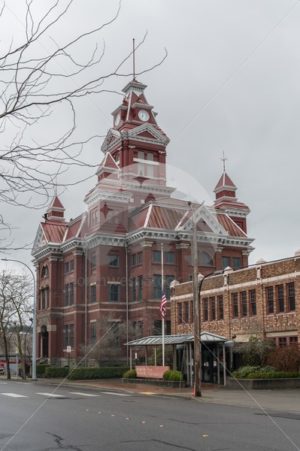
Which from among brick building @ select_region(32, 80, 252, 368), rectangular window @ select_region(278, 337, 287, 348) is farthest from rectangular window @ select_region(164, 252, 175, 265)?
rectangular window @ select_region(278, 337, 287, 348)

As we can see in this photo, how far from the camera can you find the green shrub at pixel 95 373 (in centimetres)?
4888

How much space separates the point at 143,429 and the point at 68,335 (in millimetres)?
53726

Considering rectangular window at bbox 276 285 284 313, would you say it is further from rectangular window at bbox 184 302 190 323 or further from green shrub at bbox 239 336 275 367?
rectangular window at bbox 184 302 190 323

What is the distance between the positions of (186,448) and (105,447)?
1.47 metres

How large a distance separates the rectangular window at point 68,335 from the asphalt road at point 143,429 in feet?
149

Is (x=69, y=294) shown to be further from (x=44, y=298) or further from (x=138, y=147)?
(x=138, y=147)

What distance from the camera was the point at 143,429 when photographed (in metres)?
13.8

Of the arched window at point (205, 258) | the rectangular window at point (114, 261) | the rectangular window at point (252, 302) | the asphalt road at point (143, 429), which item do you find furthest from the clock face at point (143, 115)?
the asphalt road at point (143, 429)

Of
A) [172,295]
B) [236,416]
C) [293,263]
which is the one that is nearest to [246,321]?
[293,263]

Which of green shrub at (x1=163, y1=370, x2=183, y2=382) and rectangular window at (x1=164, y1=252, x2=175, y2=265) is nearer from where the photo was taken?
green shrub at (x1=163, y1=370, x2=183, y2=382)

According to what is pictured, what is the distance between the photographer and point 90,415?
56.9 ft

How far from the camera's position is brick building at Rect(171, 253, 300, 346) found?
3769 cm

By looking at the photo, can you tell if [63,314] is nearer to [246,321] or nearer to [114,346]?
[114,346]

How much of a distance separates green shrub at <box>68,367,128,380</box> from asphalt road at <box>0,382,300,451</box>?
1156 inches
